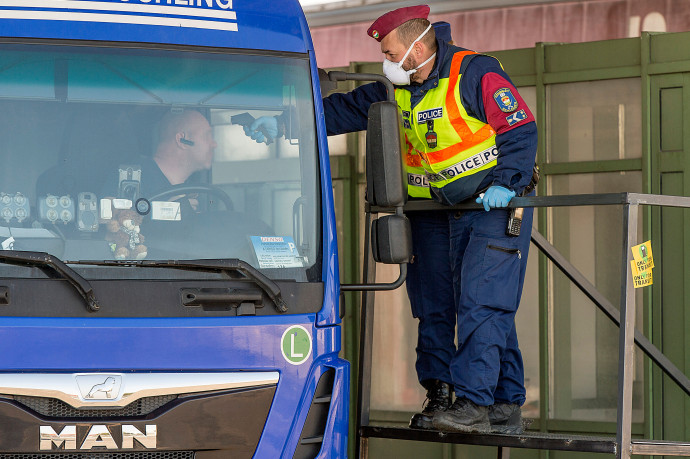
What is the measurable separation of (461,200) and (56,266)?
6.41 ft

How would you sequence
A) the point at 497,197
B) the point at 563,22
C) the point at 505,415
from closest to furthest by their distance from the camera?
the point at 497,197
the point at 505,415
the point at 563,22

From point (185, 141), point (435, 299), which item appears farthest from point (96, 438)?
point (435, 299)

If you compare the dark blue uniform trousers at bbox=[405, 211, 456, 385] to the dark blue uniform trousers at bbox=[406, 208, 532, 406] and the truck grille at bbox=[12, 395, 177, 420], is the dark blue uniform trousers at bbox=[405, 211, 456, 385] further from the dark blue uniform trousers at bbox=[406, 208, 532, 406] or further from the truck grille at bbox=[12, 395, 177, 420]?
the truck grille at bbox=[12, 395, 177, 420]

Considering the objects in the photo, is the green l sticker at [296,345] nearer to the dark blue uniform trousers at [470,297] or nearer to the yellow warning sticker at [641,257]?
the dark blue uniform trousers at [470,297]

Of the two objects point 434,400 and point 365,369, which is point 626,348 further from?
point 365,369

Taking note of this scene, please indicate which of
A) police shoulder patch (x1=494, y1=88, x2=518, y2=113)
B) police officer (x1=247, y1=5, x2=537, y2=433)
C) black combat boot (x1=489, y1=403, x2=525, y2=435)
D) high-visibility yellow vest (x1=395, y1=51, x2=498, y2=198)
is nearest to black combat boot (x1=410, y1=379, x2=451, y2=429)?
police officer (x1=247, y1=5, x2=537, y2=433)

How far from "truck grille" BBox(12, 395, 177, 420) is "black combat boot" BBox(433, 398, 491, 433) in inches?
55.4

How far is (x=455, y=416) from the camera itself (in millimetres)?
4484

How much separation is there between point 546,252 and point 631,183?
4.14 feet

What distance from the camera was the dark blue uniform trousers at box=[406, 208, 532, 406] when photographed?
455cm

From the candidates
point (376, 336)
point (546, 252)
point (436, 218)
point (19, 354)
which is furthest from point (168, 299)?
point (376, 336)

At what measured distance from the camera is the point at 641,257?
4.18 m

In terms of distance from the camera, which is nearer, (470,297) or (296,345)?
(296,345)

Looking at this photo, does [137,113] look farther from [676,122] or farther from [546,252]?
[676,122]
